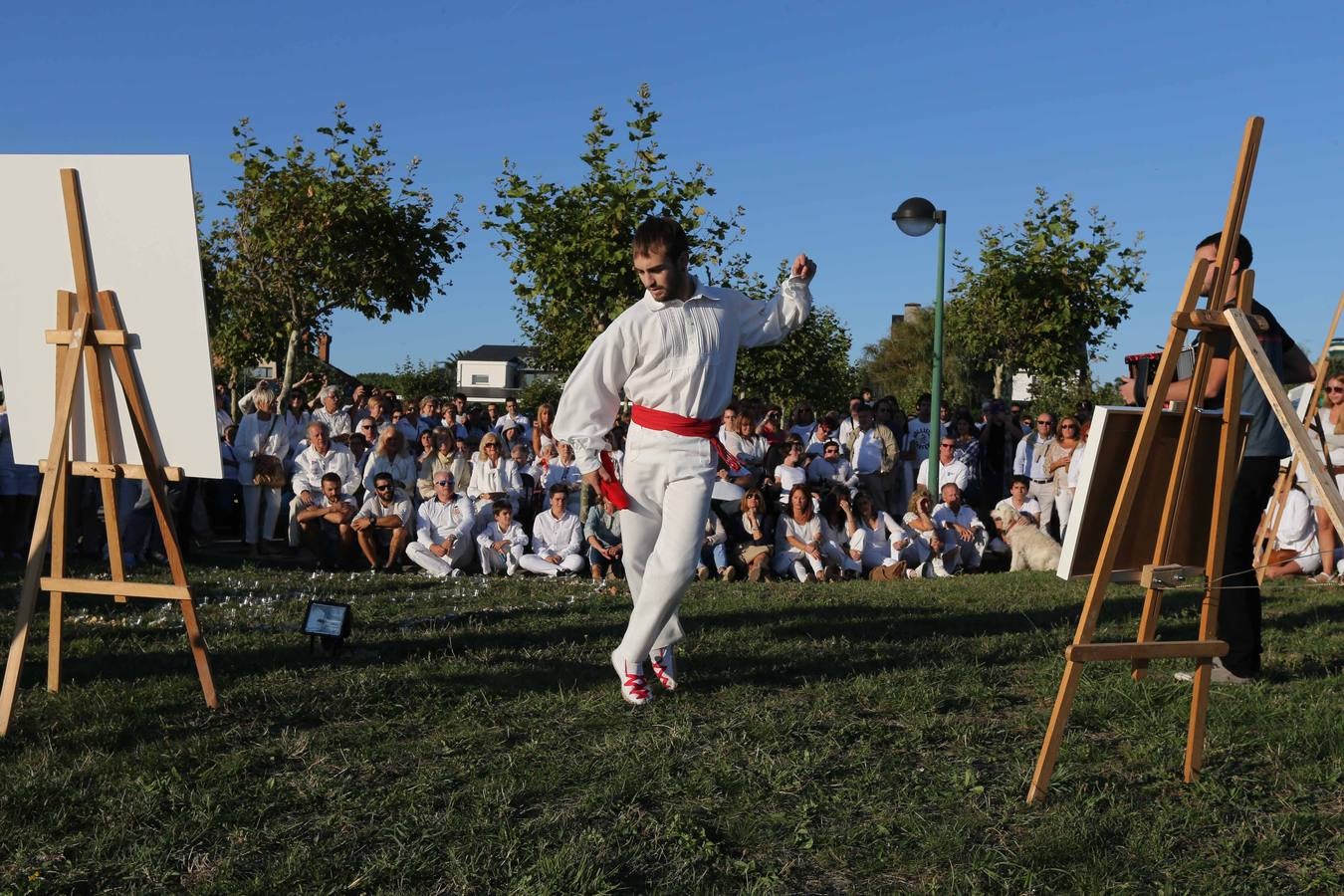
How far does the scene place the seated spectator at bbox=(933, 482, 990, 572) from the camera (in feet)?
46.2

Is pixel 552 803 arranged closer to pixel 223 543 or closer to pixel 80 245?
pixel 80 245

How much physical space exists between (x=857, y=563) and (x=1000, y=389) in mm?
15445

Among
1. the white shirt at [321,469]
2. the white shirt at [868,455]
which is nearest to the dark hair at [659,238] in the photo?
the white shirt at [321,469]

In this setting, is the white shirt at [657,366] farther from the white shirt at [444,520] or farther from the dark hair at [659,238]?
the white shirt at [444,520]

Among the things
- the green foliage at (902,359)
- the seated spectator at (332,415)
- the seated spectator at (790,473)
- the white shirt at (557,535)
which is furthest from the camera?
the green foliage at (902,359)

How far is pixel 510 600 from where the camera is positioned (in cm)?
985

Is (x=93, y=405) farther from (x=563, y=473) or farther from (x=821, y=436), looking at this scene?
(x=821, y=436)

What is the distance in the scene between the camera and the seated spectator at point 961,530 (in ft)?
46.2

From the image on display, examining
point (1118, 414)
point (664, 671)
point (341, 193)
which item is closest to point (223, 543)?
point (341, 193)

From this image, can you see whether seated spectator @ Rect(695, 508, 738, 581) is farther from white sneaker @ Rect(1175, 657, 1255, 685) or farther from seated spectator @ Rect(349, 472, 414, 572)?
white sneaker @ Rect(1175, 657, 1255, 685)

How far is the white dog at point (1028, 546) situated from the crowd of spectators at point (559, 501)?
0.44ft

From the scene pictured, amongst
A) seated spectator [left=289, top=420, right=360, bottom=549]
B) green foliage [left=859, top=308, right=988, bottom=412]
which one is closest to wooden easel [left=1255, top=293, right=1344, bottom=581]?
seated spectator [left=289, top=420, right=360, bottom=549]

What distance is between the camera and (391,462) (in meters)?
15.0

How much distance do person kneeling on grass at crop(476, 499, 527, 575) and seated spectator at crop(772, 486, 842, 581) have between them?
283 centimetres
